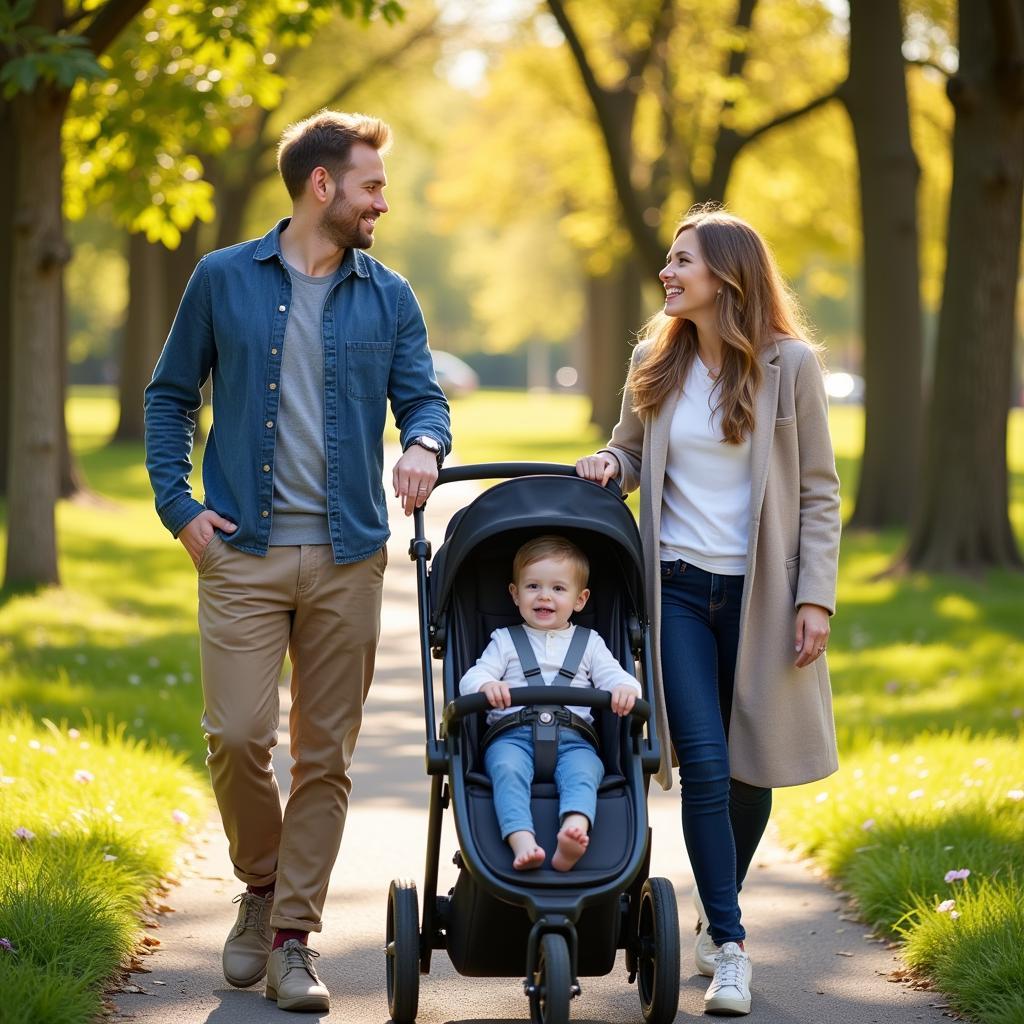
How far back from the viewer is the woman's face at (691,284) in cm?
480

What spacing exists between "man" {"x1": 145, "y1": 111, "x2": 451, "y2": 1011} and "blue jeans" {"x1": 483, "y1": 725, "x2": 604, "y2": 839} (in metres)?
0.62

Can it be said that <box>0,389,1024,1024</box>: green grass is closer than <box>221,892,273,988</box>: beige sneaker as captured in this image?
No

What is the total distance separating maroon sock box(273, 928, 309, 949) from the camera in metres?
4.63

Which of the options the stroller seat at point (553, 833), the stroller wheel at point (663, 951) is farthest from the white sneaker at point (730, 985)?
the stroller seat at point (553, 833)

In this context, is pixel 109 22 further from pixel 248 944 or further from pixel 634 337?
pixel 248 944

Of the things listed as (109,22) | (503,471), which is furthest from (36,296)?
(503,471)

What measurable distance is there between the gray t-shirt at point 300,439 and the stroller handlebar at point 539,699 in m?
0.69

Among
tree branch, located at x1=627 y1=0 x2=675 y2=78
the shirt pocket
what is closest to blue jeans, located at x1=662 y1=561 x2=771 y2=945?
the shirt pocket

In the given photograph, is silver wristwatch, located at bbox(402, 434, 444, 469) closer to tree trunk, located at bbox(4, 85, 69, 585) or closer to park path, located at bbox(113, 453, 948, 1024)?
park path, located at bbox(113, 453, 948, 1024)

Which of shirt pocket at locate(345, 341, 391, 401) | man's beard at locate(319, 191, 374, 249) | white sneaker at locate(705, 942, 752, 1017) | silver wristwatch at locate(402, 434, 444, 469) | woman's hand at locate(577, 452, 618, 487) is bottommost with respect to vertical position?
white sneaker at locate(705, 942, 752, 1017)

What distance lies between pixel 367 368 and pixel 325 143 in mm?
605

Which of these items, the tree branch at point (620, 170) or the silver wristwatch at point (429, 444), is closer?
the silver wristwatch at point (429, 444)

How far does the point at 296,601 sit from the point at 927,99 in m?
24.9

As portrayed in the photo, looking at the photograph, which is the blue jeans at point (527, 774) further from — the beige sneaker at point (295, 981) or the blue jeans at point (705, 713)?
the beige sneaker at point (295, 981)
